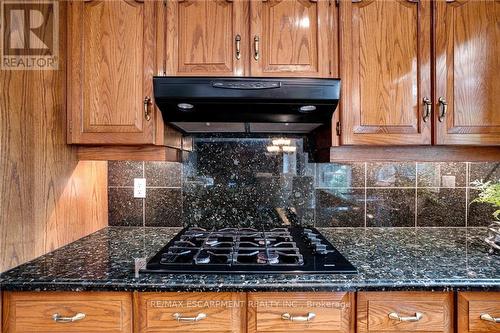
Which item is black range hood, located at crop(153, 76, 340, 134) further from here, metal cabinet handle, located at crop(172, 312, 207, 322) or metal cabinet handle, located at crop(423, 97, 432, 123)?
metal cabinet handle, located at crop(172, 312, 207, 322)

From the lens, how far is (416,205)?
5.34 feet

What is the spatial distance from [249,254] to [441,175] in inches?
48.1

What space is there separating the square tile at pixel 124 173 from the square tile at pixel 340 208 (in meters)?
1.03

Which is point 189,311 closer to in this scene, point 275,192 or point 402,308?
point 402,308

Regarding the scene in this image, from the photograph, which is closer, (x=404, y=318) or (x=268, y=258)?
(x=404, y=318)

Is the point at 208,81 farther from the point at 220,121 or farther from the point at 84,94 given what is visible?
the point at 84,94

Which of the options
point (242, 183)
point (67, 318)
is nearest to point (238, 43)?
point (242, 183)

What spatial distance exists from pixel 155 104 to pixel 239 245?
0.72 metres

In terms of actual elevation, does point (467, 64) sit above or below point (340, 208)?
above

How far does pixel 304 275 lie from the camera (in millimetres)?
954

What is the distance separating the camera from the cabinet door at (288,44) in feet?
4.10

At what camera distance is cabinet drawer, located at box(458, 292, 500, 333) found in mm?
932

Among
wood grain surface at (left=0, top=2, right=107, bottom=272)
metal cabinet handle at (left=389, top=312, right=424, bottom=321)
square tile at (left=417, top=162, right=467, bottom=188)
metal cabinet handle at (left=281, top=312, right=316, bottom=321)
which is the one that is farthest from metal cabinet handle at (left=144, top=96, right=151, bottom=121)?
square tile at (left=417, top=162, right=467, bottom=188)

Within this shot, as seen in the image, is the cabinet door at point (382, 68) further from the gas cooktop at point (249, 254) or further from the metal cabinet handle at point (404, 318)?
the metal cabinet handle at point (404, 318)
